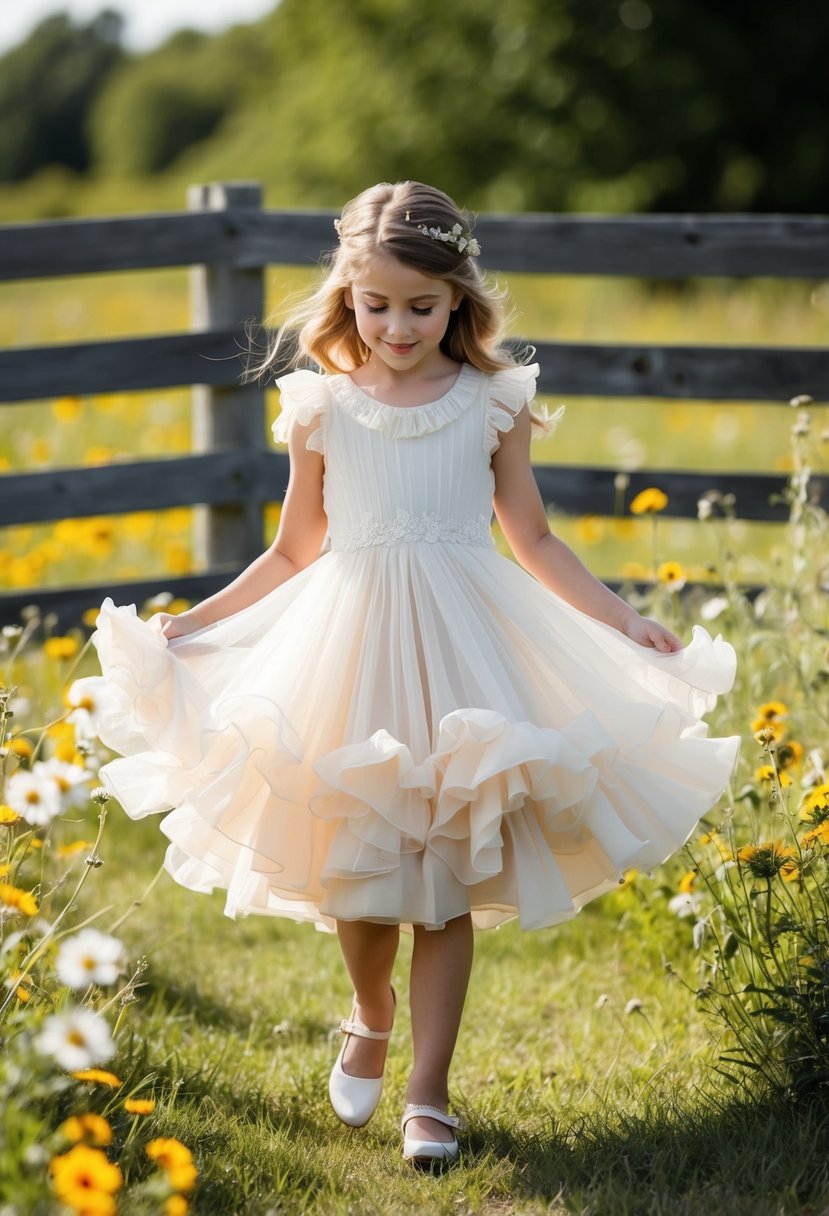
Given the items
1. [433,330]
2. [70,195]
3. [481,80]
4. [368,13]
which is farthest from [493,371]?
[70,195]

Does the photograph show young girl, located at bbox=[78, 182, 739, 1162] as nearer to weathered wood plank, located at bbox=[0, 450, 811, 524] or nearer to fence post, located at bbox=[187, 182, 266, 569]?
weathered wood plank, located at bbox=[0, 450, 811, 524]

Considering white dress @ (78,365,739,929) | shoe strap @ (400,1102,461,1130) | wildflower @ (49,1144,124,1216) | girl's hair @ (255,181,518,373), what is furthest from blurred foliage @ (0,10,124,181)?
wildflower @ (49,1144,124,1216)

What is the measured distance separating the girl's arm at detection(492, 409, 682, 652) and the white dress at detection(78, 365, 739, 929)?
1.8 inches

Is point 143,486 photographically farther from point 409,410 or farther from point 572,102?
point 572,102

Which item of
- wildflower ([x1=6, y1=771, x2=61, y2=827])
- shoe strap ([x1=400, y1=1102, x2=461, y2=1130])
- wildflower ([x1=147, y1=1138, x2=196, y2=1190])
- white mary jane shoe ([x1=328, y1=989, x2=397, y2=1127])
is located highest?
wildflower ([x1=6, y1=771, x2=61, y2=827])

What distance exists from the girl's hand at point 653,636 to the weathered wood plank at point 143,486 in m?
2.43

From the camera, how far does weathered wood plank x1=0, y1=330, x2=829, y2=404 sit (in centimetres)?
439

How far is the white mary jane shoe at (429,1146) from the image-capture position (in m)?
2.14

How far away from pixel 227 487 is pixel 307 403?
2.33m

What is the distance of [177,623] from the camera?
7.80 feet

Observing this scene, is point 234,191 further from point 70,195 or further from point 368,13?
point 70,195

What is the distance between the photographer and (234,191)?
465cm

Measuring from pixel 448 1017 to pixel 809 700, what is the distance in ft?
3.66

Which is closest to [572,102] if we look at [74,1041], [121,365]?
[121,365]
